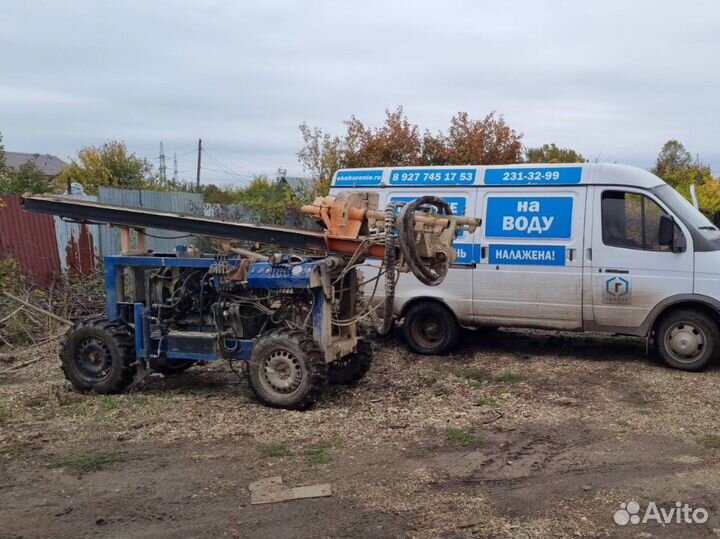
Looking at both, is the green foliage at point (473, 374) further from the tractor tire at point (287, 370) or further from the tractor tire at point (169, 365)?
the tractor tire at point (169, 365)

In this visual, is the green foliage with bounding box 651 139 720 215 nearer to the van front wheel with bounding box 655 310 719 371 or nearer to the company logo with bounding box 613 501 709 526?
the van front wheel with bounding box 655 310 719 371

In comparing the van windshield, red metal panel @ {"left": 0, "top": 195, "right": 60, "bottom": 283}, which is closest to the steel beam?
the van windshield

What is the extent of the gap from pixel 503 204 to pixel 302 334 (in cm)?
364

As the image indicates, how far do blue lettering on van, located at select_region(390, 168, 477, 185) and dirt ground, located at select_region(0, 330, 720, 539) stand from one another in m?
2.60

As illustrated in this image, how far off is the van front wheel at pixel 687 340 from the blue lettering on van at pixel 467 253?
2.39 meters

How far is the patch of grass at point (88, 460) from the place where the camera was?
5.55 m

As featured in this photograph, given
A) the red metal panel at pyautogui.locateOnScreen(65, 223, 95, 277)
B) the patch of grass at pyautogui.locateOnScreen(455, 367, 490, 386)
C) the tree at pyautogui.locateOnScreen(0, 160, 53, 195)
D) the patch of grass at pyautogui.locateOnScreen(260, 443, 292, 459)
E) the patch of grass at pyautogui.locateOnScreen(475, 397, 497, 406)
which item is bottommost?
the patch of grass at pyautogui.locateOnScreen(260, 443, 292, 459)

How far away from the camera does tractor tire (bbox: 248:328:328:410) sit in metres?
6.84

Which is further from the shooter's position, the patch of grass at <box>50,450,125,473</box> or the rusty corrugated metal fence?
the rusty corrugated metal fence

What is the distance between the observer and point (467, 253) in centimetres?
945

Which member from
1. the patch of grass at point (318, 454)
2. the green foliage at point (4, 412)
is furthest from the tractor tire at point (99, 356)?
the patch of grass at point (318, 454)

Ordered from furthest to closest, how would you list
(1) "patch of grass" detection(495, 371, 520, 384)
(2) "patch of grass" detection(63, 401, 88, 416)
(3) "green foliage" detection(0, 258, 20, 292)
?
(3) "green foliage" detection(0, 258, 20, 292) → (1) "patch of grass" detection(495, 371, 520, 384) → (2) "patch of grass" detection(63, 401, 88, 416)

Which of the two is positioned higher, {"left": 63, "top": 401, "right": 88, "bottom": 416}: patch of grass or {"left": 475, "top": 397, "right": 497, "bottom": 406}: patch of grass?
{"left": 475, "top": 397, "right": 497, "bottom": 406}: patch of grass

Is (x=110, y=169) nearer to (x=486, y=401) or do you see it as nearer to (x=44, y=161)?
(x=486, y=401)
